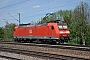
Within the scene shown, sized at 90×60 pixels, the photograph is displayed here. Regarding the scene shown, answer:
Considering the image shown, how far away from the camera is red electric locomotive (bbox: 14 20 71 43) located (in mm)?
26500

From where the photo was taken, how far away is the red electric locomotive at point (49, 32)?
86.9 feet

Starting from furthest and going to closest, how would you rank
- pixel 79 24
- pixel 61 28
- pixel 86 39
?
pixel 79 24, pixel 86 39, pixel 61 28

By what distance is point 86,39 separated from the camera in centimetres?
3612

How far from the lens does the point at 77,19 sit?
41.3 metres

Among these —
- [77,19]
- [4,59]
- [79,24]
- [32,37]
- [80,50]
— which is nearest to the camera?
[4,59]

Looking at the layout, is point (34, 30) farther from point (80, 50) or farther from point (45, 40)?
point (80, 50)

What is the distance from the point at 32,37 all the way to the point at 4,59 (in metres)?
17.5

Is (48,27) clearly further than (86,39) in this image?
No

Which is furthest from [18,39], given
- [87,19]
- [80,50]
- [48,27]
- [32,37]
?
[80,50]

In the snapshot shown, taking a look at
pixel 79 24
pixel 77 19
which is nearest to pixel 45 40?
pixel 79 24

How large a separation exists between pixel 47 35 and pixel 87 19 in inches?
616

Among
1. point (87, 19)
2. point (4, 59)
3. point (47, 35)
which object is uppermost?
point (87, 19)

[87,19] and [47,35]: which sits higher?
[87,19]

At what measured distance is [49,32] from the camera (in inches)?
1078
